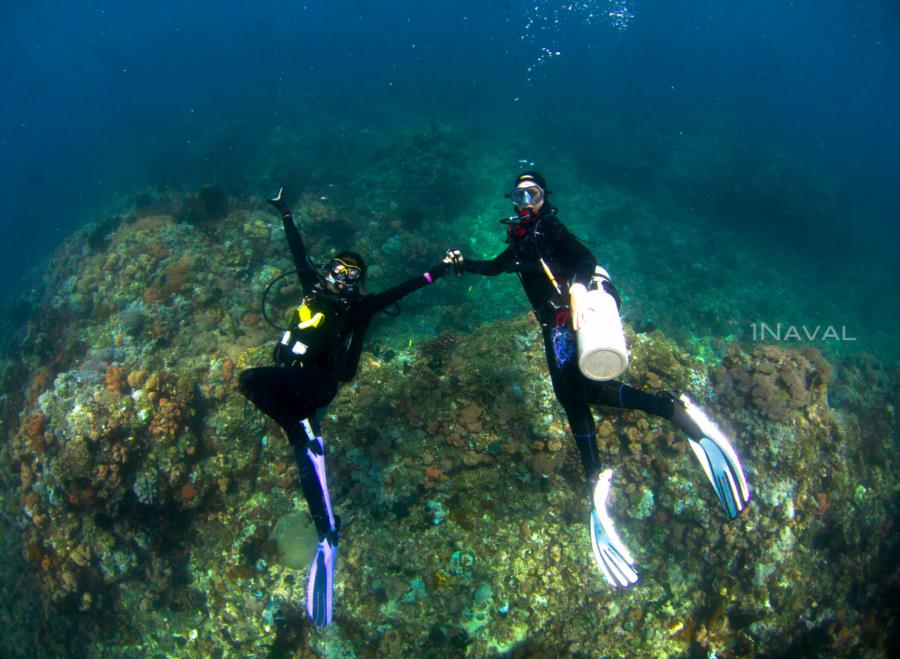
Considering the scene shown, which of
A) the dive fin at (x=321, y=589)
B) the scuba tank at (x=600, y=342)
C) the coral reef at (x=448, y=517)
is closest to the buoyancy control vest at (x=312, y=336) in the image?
the dive fin at (x=321, y=589)

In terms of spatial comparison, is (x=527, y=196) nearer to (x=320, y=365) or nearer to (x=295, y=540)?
(x=320, y=365)

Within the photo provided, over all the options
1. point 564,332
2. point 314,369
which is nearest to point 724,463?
point 564,332

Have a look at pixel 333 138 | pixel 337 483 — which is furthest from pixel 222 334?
pixel 333 138

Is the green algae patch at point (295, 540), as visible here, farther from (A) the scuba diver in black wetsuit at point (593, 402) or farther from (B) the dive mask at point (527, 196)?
(B) the dive mask at point (527, 196)

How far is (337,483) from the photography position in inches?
267

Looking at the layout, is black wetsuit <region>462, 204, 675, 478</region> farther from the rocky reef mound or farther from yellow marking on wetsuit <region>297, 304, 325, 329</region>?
yellow marking on wetsuit <region>297, 304, 325, 329</region>

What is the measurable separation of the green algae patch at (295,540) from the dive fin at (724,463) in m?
5.89

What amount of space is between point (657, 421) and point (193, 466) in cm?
830

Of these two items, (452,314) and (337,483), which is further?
(452,314)

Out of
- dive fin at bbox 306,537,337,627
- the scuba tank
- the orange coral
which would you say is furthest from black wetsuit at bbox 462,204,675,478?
the orange coral

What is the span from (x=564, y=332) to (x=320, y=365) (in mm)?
2906

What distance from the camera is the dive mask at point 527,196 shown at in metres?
5.10

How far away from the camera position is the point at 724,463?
4875 millimetres

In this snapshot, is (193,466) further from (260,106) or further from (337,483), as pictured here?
(260,106)
